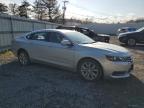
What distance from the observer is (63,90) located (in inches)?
240

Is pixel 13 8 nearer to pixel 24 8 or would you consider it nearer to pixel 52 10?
pixel 24 8

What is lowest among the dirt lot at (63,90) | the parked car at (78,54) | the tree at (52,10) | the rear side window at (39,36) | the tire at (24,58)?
the dirt lot at (63,90)

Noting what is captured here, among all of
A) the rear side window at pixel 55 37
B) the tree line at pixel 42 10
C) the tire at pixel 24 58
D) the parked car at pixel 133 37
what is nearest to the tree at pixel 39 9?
the tree line at pixel 42 10

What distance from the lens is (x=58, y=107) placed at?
4957mm

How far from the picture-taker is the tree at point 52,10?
56.2m

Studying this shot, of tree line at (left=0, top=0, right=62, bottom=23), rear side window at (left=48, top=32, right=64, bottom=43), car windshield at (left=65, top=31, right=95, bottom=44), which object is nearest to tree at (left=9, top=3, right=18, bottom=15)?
tree line at (left=0, top=0, right=62, bottom=23)

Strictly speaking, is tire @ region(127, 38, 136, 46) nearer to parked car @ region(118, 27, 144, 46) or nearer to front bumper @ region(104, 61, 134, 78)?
parked car @ region(118, 27, 144, 46)

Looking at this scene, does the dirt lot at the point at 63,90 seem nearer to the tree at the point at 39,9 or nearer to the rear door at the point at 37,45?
the rear door at the point at 37,45

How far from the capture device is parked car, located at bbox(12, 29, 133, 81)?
660 centimetres

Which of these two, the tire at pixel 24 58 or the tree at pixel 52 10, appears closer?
the tire at pixel 24 58

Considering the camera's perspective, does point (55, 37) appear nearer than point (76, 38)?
No

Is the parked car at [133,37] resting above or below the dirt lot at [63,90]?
above

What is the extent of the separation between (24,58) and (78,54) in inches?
115

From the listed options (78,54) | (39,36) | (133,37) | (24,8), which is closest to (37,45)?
(39,36)
